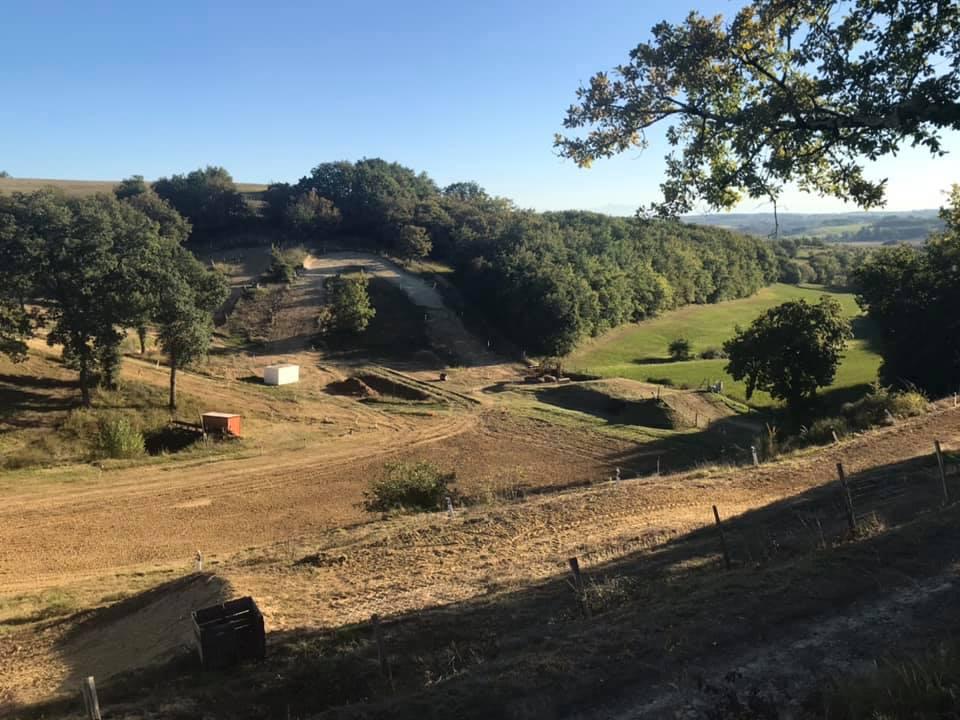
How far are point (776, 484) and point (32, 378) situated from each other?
1519 inches

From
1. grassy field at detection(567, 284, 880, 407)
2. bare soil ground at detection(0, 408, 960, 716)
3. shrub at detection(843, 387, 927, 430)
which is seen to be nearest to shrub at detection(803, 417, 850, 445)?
shrub at detection(843, 387, 927, 430)

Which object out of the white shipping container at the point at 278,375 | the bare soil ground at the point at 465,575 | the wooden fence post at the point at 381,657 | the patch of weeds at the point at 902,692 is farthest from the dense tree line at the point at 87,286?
the patch of weeds at the point at 902,692

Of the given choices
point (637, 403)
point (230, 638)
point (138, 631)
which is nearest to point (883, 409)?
point (637, 403)

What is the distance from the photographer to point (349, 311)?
60562 mm

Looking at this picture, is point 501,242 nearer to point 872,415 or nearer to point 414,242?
point 414,242

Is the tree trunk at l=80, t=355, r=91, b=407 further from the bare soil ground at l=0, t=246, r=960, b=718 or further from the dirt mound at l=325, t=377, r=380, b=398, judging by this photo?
the dirt mound at l=325, t=377, r=380, b=398

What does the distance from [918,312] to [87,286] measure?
5044cm

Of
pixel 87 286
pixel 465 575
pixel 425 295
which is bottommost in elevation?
pixel 465 575

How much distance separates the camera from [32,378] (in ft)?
116

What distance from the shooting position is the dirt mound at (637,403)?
43.8m

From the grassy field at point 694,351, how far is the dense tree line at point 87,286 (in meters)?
35.9

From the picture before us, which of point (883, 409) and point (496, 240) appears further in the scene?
point (496, 240)

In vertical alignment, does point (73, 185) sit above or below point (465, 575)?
above

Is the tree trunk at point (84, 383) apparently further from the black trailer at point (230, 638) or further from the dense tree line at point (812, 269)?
the dense tree line at point (812, 269)
